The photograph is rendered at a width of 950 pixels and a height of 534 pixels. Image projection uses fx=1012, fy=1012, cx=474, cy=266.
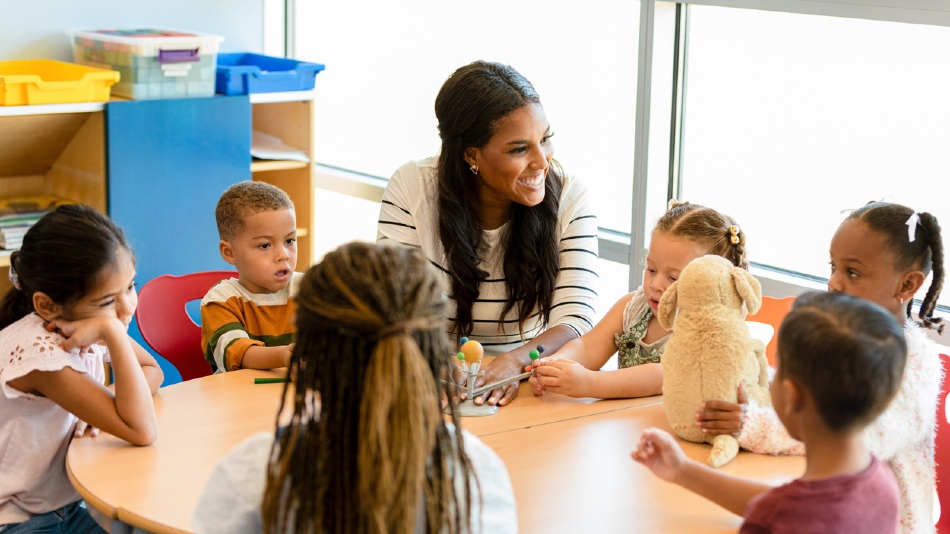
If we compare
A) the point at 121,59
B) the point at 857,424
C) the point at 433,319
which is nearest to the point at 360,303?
the point at 433,319

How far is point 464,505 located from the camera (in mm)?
1225

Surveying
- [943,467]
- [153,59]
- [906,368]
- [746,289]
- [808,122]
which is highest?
[153,59]

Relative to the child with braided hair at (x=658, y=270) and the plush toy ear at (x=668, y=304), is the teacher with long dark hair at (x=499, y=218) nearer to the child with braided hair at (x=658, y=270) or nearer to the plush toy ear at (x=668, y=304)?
the child with braided hair at (x=658, y=270)

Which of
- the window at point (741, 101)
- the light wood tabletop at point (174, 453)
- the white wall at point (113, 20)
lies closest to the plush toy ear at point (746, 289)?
the light wood tabletop at point (174, 453)

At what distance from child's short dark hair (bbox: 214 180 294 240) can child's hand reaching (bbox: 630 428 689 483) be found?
1111mm

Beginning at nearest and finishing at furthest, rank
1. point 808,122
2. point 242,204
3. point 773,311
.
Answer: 1. point 242,204
2. point 773,311
3. point 808,122

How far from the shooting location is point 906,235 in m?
1.72

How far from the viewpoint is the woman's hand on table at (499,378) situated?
6.36 ft

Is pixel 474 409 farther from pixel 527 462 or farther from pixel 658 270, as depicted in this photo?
pixel 658 270

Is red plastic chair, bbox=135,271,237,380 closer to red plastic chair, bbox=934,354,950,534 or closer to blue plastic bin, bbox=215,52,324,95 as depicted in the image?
blue plastic bin, bbox=215,52,324,95

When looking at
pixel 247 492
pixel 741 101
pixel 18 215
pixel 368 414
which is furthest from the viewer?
pixel 18 215

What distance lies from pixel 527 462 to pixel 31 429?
87 cm

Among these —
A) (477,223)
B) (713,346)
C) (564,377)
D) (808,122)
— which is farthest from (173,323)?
(808,122)

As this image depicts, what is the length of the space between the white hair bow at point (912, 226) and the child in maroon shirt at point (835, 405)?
0.55m
